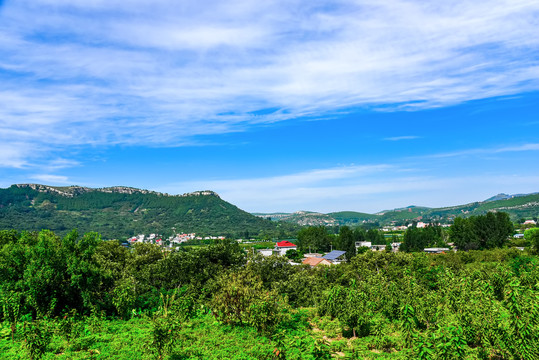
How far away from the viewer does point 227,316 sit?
13336mm

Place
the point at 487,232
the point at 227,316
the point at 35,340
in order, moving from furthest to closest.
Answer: the point at 487,232
the point at 227,316
the point at 35,340

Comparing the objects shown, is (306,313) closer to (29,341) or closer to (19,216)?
(29,341)

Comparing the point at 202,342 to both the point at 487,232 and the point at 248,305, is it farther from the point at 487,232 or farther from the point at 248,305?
the point at 487,232

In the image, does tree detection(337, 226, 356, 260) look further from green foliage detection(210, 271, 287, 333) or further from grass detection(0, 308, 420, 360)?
green foliage detection(210, 271, 287, 333)

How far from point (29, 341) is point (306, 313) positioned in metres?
11.3

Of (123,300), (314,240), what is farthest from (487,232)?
(123,300)

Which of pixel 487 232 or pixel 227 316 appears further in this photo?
pixel 487 232

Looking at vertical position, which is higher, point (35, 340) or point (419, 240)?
point (35, 340)

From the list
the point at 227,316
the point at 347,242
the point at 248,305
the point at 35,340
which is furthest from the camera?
the point at 347,242

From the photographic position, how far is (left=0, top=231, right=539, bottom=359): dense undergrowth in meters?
9.10

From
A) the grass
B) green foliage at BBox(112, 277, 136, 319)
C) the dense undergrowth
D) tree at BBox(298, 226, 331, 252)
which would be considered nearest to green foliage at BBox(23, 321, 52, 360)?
the dense undergrowth

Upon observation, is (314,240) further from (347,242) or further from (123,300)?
(123,300)

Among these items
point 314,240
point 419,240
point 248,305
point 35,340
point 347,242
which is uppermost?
point 35,340

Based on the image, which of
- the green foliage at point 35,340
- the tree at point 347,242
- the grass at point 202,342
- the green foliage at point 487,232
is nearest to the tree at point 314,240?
the tree at point 347,242
